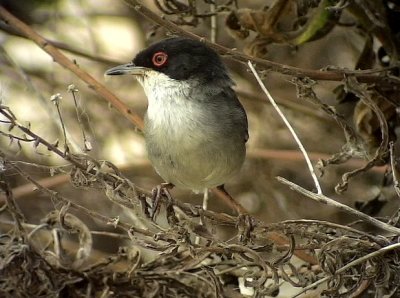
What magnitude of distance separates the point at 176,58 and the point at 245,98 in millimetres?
1442

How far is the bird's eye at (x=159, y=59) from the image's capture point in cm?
407

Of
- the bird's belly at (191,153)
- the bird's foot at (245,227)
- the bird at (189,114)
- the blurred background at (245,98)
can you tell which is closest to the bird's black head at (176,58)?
the bird at (189,114)

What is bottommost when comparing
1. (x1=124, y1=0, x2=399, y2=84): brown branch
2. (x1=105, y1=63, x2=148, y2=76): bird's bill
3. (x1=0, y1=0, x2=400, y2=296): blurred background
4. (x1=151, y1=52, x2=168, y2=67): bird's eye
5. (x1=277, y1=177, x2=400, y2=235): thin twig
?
(x1=0, y1=0, x2=400, y2=296): blurred background

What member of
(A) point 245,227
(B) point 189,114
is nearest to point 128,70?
(B) point 189,114

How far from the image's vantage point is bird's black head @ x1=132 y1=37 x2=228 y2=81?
4066 mm

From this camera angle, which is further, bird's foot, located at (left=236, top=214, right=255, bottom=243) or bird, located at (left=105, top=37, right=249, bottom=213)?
bird, located at (left=105, top=37, right=249, bottom=213)

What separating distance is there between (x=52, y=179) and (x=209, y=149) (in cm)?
130

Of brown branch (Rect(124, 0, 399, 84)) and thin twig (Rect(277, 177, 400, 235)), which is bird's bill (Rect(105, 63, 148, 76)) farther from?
thin twig (Rect(277, 177, 400, 235))

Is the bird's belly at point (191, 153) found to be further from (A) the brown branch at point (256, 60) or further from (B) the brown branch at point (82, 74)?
(A) the brown branch at point (256, 60)

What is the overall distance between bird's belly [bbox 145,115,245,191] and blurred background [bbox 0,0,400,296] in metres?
0.41

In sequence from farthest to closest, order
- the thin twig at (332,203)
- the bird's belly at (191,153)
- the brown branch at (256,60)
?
the bird's belly at (191,153) → the brown branch at (256,60) → the thin twig at (332,203)

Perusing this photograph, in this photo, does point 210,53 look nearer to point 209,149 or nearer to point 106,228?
point 209,149

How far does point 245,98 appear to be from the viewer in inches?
215

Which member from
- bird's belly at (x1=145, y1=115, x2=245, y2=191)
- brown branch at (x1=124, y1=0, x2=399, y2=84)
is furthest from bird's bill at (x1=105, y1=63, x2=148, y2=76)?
brown branch at (x1=124, y1=0, x2=399, y2=84)
